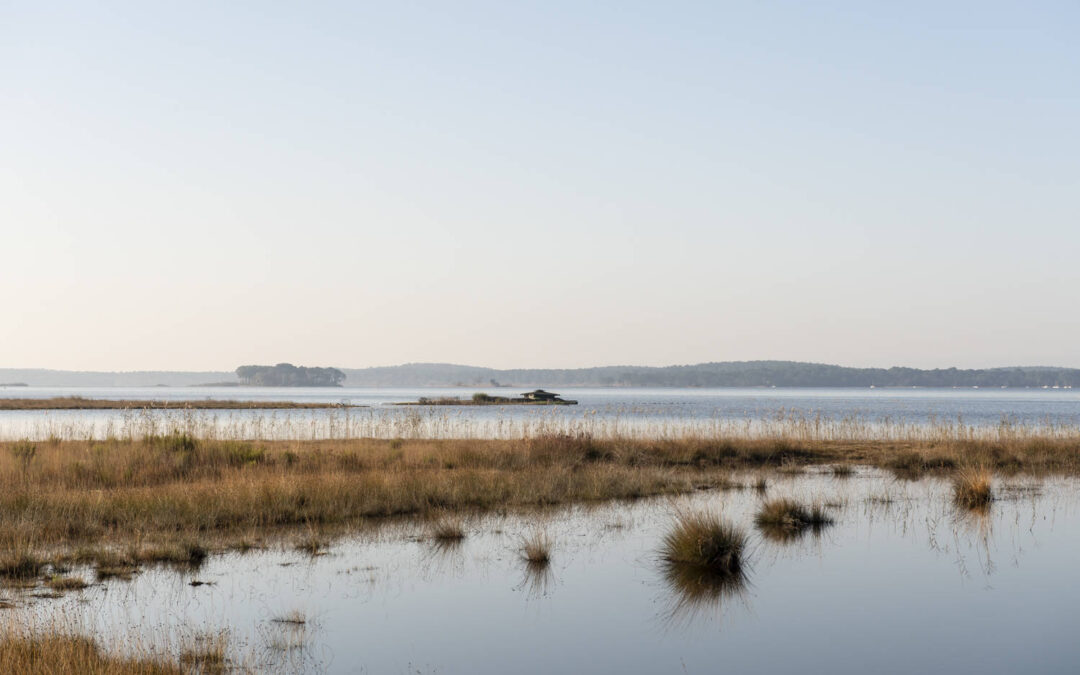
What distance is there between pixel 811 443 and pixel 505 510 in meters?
18.2

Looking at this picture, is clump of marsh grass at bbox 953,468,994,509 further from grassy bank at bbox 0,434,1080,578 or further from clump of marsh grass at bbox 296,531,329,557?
clump of marsh grass at bbox 296,531,329,557

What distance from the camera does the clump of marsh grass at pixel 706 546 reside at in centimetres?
1232

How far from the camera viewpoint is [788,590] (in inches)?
439

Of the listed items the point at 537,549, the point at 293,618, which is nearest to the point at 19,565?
the point at 293,618

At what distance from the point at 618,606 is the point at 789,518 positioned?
20.4ft

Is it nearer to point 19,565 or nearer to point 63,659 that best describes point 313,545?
point 19,565

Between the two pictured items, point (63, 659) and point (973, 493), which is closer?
point (63, 659)

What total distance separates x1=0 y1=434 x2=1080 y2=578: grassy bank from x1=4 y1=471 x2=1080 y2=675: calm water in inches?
74.6

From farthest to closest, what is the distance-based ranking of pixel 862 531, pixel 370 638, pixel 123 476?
pixel 123 476
pixel 862 531
pixel 370 638

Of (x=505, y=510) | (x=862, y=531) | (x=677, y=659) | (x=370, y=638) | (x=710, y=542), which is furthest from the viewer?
(x=505, y=510)

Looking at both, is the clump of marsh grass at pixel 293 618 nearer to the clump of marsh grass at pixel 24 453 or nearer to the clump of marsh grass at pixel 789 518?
the clump of marsh grass at pixel 789 518

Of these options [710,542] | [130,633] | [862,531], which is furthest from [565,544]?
[130,633]

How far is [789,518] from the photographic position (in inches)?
619

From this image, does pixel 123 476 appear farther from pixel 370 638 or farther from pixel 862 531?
pixel 862 531
